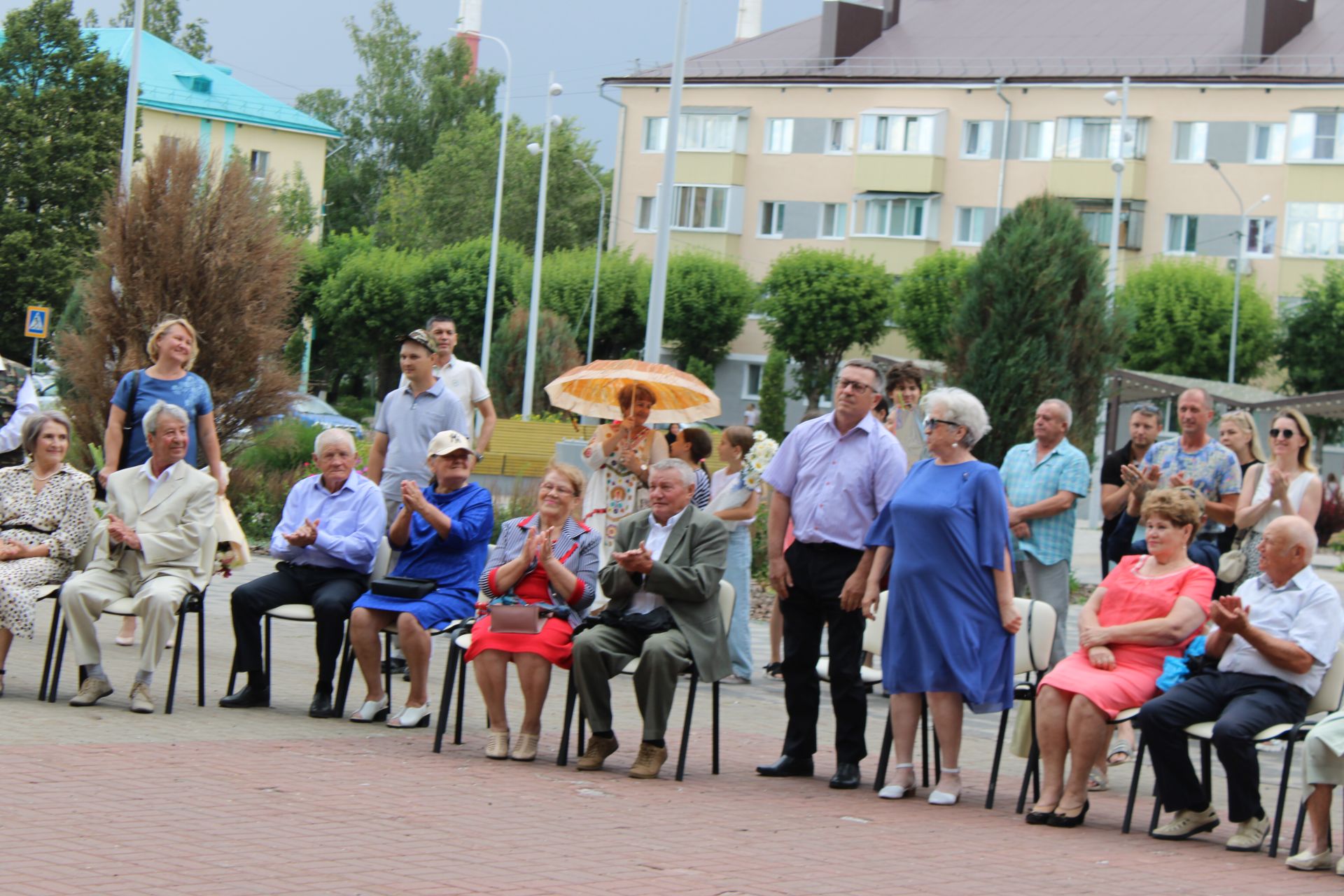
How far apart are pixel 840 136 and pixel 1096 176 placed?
369 inches

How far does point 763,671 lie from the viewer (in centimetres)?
1257

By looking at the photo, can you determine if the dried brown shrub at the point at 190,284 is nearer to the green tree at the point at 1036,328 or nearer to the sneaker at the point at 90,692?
the green tree at the point at 1036,328

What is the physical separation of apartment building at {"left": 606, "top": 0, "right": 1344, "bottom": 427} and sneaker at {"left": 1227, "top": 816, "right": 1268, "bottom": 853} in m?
47.4

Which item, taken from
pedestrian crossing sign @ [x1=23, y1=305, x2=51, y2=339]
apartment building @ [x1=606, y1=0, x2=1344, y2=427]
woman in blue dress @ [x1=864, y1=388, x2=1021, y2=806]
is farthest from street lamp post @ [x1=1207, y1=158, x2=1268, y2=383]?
woman in blue dress @ [x1=864, y1=388, x2=1021, y2=806]

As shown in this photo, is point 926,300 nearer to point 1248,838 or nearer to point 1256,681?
point 1256,681

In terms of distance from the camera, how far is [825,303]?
55.9 meters

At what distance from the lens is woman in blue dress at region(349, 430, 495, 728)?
9.10 m

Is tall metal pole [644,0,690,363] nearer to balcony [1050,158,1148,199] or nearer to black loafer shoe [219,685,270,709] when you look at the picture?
black loafer shoe [219,685,270,709]

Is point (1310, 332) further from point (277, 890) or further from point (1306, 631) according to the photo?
point (277, 890)

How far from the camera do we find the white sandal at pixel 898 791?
26.4ft

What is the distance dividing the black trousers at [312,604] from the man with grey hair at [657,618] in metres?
1.59

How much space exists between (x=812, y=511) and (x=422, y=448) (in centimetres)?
308

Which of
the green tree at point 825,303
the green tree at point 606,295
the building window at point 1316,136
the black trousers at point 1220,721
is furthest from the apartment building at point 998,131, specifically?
the black trousers at point 1220,721

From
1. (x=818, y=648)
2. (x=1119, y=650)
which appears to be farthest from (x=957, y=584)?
(x=818, y=648)
